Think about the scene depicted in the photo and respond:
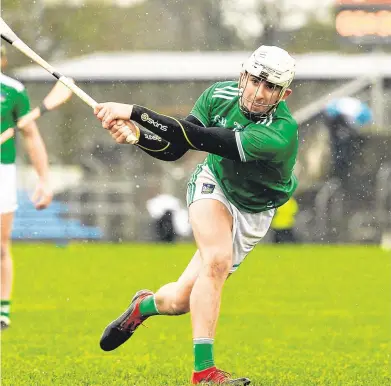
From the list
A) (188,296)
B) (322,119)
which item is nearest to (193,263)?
(188,296)

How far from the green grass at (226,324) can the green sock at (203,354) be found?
0.86ft

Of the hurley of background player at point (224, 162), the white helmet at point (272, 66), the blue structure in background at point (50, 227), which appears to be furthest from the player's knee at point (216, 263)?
the blue structure in background at point (50, 227)

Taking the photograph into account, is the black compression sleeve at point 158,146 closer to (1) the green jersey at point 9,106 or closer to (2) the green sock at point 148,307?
(2) the green sock at point 148,307

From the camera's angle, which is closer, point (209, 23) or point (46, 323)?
point (46, 323)

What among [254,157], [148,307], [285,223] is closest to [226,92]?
[254,157]

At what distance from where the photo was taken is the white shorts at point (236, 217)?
20.4 ft

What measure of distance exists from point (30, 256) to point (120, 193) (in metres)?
4.48

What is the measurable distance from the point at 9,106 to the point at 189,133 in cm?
319

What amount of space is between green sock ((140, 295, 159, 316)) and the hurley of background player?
0.53 feet

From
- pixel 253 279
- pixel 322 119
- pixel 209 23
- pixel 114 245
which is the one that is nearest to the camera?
pixel 253 279

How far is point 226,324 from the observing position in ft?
28.9

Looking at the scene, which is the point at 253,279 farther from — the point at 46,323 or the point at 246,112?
the point at 246,112

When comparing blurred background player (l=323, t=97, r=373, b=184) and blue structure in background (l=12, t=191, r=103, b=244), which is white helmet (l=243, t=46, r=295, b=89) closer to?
blue structure in background (l=12, t=191, r=103, b=244)

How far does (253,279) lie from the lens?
12516 mm
